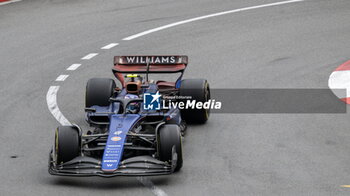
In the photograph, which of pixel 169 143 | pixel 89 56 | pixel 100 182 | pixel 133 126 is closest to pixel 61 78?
pixel 89 56

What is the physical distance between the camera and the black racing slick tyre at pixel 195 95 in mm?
14406

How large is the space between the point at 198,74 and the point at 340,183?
7229 millimetres

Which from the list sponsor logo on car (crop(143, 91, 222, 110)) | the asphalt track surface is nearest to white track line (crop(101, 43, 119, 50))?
the asphalt track surface

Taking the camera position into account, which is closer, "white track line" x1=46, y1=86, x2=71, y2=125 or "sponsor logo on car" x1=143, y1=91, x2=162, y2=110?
"sponsor logo on car" x1=143, y1=91, x2=162, y2=110

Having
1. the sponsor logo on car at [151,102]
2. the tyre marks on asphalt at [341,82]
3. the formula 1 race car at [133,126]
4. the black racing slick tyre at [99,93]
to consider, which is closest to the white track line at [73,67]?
the formula 1 race car at [133,126]

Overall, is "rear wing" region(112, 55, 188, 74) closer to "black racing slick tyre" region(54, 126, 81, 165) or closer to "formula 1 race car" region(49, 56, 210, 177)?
"formula 1 race car" region(49, 56, 210, 177)

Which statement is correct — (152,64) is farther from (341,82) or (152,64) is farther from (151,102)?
(341,82)

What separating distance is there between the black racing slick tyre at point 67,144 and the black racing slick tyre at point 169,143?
1.23 meters

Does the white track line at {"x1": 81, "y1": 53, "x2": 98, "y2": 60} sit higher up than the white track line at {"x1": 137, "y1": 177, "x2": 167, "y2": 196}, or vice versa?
the white track line at {"x1": 137, "y1": 177, "x2": 167, "y2": 196}

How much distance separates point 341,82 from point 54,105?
6.09 meters

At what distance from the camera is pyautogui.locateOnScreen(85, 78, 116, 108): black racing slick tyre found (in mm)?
14625

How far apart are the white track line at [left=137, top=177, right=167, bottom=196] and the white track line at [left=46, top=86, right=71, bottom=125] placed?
353 cm

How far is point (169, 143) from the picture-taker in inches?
474

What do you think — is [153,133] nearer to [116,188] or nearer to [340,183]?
[116,188]
